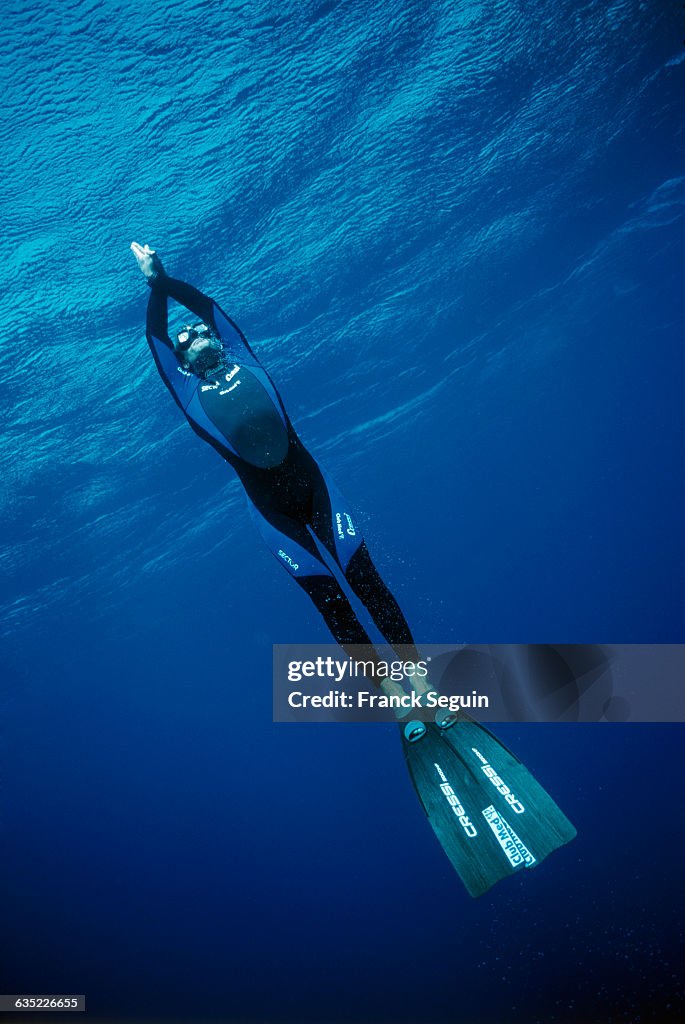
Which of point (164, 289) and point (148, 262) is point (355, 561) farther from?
point (148, 262)

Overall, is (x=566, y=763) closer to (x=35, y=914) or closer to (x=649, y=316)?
(x=649, y=316)

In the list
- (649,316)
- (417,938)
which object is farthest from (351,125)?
(649,316)

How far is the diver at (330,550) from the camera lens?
416 cm

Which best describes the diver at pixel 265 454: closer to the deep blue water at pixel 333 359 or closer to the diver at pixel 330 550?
the diver at pixel 330 550

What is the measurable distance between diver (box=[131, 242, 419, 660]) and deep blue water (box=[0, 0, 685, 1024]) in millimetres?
3512

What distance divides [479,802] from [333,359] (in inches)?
449

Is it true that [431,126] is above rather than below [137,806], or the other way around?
below

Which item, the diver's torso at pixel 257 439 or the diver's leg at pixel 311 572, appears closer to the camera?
the diver's leg at pixel 311 572

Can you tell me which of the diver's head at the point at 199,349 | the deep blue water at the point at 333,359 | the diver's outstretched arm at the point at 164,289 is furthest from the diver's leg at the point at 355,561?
the deep blue water at the point at 333,359

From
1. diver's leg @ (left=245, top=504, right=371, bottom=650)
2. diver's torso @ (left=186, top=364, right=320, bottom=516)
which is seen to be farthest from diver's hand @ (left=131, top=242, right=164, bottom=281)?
diver's leg @ (left=245, top=504, right=371, bottom=650)

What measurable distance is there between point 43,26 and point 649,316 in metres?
27.8

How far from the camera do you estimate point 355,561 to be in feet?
15.1

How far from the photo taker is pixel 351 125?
8047mm

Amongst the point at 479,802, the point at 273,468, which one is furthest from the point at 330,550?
the point at 479,802
